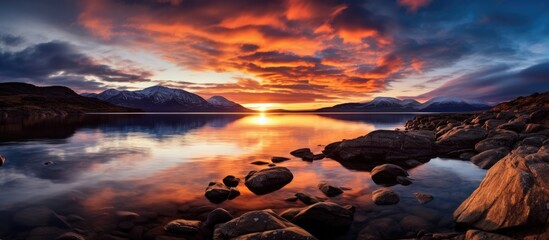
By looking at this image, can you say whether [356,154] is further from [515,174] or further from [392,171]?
[515,174]

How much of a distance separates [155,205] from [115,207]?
1.64 m

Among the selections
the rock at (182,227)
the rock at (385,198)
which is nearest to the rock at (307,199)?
the rock at (385,198)

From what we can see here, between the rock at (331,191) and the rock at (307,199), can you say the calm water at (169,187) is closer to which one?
the rock at (331,191)

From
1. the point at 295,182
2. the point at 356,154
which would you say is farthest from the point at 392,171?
the point at 356,154

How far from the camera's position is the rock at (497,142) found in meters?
26.5

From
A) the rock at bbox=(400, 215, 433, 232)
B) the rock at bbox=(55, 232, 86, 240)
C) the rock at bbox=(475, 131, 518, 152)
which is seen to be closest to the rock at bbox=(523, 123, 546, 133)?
the rock at bbox=(475, 131, 518, 152)

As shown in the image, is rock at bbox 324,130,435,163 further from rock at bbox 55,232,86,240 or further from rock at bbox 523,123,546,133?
rock at bbox 55,232,86,240

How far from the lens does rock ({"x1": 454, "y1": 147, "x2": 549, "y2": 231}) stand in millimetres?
9281

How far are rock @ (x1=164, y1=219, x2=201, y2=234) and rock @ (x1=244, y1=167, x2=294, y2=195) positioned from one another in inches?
207

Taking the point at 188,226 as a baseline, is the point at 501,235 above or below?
above

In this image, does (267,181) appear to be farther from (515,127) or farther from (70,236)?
(515,127)

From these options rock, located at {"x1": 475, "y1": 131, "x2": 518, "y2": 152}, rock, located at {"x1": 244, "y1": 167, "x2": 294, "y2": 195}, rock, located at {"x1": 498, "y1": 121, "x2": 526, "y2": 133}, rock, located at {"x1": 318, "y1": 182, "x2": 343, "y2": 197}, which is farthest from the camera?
rock, located at {"x1": 498, "y1": 121, "x2": 526, "y2": 133}

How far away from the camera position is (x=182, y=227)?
11281mm

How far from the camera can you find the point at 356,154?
2759cm
